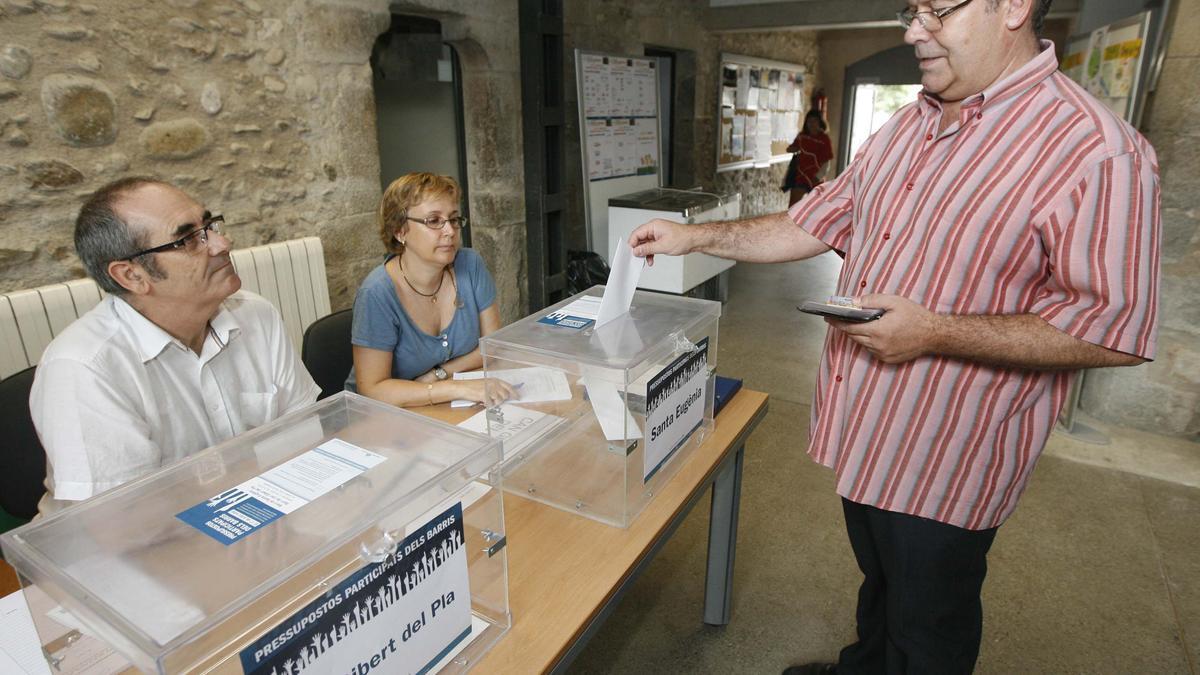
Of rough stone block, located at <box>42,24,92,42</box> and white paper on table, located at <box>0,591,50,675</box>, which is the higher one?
rough stone block, located at <box>42,24,92,42</box>

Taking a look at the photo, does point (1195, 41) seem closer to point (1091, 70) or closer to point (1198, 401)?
point (1091, 70)

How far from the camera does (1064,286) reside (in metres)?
1.08

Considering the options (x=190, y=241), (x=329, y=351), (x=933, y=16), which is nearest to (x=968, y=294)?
(x=933, y=16)

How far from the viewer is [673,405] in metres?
1.33

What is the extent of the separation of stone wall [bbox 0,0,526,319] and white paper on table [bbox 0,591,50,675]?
1.51 metres

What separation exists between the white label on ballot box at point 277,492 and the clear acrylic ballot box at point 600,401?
1.36ft

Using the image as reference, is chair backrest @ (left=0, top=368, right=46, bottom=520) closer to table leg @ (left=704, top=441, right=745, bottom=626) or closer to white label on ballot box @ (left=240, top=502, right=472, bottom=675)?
white label on ballot box @ (left=240, top=502, right=472, bottom=675)

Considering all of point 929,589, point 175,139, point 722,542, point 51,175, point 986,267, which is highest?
point 175,139

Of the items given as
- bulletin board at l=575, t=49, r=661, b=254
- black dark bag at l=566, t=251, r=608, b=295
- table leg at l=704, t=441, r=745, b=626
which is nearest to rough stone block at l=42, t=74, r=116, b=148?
table leg at l=704, t=441, r=745, b=626

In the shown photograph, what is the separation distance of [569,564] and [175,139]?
2182 millimetres

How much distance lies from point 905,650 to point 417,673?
3.40 ft

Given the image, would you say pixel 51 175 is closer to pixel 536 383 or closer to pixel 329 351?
pixel 329 351

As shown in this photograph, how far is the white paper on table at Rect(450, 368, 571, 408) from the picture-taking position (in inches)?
53.0

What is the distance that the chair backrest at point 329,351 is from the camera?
6.51 feet
